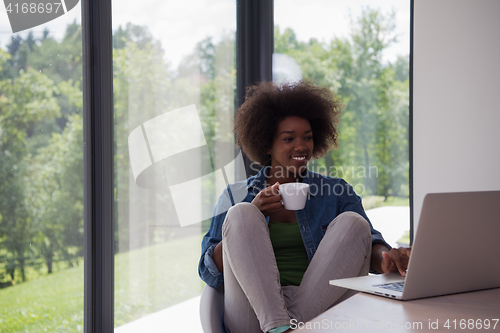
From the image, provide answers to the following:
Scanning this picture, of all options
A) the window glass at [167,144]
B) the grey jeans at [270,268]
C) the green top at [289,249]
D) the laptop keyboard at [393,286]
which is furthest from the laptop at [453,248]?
the window glass at [167,144]

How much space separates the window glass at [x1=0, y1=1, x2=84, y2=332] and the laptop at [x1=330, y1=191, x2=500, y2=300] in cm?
125

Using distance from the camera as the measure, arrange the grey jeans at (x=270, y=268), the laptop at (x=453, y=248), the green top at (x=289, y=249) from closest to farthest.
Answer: the laptop at (x=453, y=248), the grey jeans at (x=270, y=268), the green top at (x=289, y=249)

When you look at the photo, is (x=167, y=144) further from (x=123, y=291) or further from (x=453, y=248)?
(x=453, y=248)

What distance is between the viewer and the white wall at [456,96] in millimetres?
1945

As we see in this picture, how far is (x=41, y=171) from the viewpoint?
165 centimetres

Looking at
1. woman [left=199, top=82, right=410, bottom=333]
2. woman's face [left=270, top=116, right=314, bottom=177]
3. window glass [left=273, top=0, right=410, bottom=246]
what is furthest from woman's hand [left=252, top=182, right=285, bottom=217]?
window glass [left=273, top=0, right=410, bottom=246]

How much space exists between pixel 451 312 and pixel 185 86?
1.90 m

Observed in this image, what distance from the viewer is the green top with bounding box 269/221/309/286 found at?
1.61m

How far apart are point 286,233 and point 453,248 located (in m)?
0.87

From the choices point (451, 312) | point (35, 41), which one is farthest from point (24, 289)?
point (451, 312)

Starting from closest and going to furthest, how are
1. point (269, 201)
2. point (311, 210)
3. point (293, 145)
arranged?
point (269, 201) → point (311, 210) → point (293, 145)

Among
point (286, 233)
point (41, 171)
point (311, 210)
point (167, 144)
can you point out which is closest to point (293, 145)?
point (311, 210)

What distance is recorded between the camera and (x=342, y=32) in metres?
2.59

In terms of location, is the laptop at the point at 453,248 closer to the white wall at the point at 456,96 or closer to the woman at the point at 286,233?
the woman at the point at 286,233
